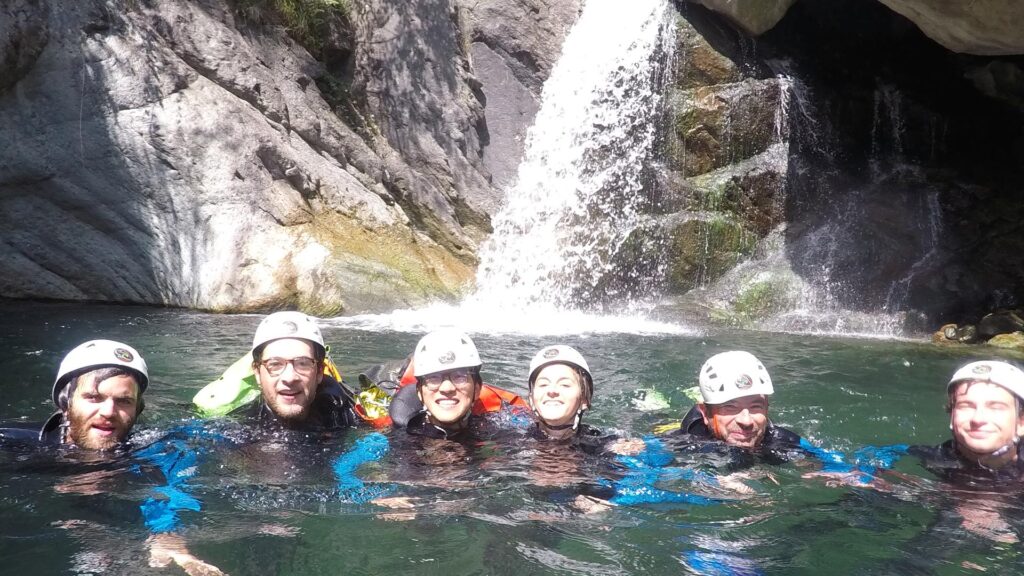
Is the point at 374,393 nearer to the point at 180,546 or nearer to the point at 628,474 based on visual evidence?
the point at 628,474

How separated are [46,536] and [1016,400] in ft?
14.6

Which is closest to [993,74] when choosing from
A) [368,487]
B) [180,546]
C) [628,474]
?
[628,474]

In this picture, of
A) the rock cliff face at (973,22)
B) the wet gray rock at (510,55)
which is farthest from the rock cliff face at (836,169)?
the wet gray rock at (510,55)

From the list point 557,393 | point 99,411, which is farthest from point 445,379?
point 99,411

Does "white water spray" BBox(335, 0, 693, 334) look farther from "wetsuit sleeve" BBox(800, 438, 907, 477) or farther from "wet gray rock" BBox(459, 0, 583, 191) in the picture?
"wetsuit sleeve" BBox(800, 438, 907, 477)

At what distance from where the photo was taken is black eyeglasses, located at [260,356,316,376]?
4.54 m

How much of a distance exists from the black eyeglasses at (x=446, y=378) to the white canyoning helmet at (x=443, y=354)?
53 millimetres

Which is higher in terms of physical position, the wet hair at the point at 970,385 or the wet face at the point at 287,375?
the wet hair at the point at 970,385

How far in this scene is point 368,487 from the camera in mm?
4129

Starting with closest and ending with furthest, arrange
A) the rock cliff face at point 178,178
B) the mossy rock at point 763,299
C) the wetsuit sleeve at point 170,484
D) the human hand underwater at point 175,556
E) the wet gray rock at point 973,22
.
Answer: the human hand underwater at point 175,556, the wetsuit sleeve at point 170,484, the wet gray rock at point 973,22, the rock cliff face at point 178,178, the mossy rock at point 763,299

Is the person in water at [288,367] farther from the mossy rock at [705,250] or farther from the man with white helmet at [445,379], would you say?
the mossy rock at [705,250]

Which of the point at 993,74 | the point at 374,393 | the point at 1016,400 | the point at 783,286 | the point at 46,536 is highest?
the point at 993,74

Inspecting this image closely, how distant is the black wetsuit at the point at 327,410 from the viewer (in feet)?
Result: 15.8

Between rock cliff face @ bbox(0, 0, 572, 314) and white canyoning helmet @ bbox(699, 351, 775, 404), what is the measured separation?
24.1 feet
